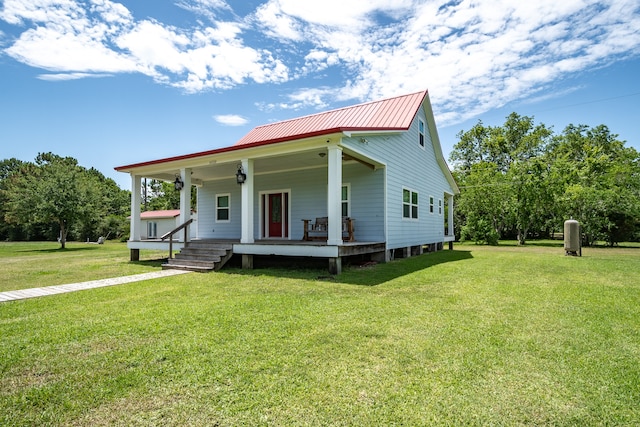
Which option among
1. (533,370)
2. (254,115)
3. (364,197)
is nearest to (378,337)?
(533,370)

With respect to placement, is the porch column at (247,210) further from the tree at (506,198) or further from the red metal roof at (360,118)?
the tree at (506,198)

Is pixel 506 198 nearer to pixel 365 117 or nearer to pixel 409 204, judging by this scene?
pixel 409 204

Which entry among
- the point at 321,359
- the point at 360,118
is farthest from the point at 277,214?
the point at 321,359

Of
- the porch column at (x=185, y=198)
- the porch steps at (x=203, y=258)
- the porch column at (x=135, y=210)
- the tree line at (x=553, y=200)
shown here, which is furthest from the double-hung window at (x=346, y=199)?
the tree line at (x=553, y=200)

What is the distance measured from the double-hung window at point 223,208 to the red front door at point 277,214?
2.00m

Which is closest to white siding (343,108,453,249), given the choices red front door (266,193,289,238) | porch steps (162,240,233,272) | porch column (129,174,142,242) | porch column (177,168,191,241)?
red front door (266,193,289,238)

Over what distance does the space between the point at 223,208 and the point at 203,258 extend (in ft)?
16.7

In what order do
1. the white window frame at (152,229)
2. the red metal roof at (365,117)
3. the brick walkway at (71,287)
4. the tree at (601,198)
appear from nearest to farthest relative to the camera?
the brick walkway at (71,287), the red metal roof at (365,117), the tree at (601,198), the white window frame at (152,229)

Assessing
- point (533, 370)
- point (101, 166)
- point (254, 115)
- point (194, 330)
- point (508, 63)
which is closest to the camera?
point (533, 370)

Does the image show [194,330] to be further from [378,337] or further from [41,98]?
[41,98]

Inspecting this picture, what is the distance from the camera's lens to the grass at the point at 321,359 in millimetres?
2135

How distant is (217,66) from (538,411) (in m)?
12.3

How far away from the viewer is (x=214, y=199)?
1424cm

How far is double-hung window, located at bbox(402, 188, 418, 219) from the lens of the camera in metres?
12.2
